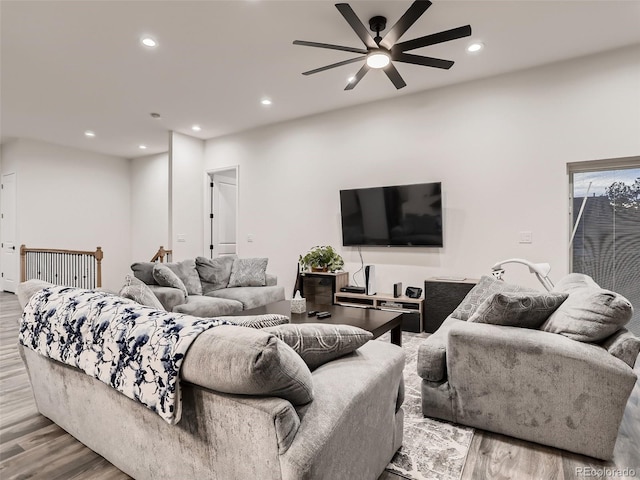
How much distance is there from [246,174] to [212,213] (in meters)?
1.11

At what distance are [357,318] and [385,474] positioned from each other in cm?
135

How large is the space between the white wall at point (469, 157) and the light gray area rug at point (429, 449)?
2455 millimetres

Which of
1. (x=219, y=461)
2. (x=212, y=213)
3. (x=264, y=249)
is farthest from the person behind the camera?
(x=212, y=213)

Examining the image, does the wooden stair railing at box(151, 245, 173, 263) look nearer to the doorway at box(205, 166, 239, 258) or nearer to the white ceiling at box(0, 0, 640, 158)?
the doorway at box(205, 166, 239, 258)

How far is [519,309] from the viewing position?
6.34 feet

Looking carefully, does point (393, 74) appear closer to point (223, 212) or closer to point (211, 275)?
point (211, 275)

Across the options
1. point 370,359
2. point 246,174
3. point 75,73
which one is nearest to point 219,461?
point 370,359

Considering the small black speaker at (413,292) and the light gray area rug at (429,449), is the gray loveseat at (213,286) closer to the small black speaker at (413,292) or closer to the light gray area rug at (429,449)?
the small black speaker at (413,292)

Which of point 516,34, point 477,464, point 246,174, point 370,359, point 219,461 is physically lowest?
point 477,464

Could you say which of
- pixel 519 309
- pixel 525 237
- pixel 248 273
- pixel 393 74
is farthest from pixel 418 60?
pixel 248 273

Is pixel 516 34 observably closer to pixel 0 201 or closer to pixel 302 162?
pixel 302 162

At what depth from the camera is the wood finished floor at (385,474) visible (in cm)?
167

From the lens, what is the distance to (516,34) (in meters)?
3.21

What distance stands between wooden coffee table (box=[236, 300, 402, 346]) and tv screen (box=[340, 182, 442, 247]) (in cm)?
159
